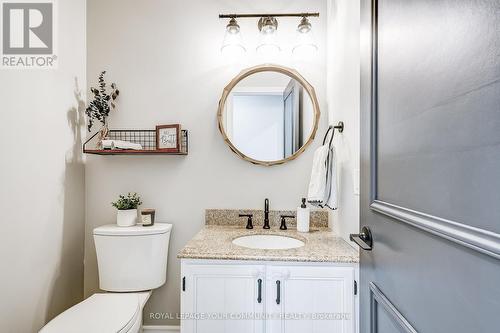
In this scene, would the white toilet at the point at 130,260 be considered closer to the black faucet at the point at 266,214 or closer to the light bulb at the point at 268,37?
the black faucet at the point at 266,214

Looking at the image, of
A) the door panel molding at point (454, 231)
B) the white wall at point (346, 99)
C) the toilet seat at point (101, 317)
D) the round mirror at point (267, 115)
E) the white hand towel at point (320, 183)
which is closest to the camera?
the door panel molding at point (454, 231)

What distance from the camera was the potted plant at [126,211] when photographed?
1757 mm

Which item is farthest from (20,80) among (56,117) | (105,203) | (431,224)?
(431,224)

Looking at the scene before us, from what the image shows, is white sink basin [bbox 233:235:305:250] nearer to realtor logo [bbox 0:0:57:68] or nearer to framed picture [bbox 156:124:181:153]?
framed picture [bbox 156:124:181:153]

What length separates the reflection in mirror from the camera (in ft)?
6.01

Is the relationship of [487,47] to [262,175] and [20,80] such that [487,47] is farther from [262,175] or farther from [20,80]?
[20,80]

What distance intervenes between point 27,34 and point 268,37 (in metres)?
1.42

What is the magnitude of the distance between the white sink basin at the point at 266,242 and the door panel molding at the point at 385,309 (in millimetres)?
857

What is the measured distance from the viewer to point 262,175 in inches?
73.9

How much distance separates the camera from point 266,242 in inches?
65.2

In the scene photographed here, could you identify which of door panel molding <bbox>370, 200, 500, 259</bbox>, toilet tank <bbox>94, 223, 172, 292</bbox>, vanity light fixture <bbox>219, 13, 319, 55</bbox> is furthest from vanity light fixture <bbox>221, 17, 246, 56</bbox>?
door panel molding <bbox>370, 200, 500, 259</bbox>

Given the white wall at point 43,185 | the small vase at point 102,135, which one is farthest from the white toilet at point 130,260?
the small vase at point 102,135

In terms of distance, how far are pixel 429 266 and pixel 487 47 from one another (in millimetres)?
383

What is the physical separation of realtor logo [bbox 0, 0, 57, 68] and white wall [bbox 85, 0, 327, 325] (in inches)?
11.5
